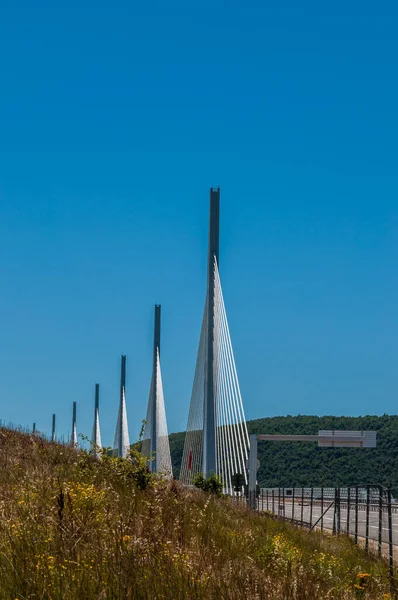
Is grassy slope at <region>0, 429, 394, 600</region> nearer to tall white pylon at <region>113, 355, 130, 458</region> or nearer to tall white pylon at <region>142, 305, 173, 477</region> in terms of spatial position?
tall white pylon at <region>142, 305, 173, 477</region>

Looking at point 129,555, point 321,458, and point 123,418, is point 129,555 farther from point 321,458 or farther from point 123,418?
point 321,458

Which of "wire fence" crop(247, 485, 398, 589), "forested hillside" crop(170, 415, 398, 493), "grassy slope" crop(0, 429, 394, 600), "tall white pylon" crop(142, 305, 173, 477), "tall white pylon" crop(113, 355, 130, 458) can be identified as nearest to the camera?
"grassy slope" crop(0, 429, 394, 600)

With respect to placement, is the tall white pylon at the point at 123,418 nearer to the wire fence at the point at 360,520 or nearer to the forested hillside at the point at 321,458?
the wire fence at the point at 360,520

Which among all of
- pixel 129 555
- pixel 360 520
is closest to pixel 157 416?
pixel 360 520

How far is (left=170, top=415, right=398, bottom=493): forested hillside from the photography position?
372ft

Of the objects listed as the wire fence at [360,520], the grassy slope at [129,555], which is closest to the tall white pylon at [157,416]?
the wire fence at [360,520]

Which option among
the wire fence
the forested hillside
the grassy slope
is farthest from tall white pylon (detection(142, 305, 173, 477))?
the forested hillside

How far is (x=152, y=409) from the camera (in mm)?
51438

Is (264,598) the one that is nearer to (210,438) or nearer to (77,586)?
(77,586)

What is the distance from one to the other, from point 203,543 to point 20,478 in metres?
3.21

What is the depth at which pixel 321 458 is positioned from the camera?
397 ft

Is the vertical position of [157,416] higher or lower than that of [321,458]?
higher

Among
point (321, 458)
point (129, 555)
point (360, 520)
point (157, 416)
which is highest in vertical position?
point (157, 416)

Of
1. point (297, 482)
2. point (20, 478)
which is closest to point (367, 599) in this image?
point (20, 478)
